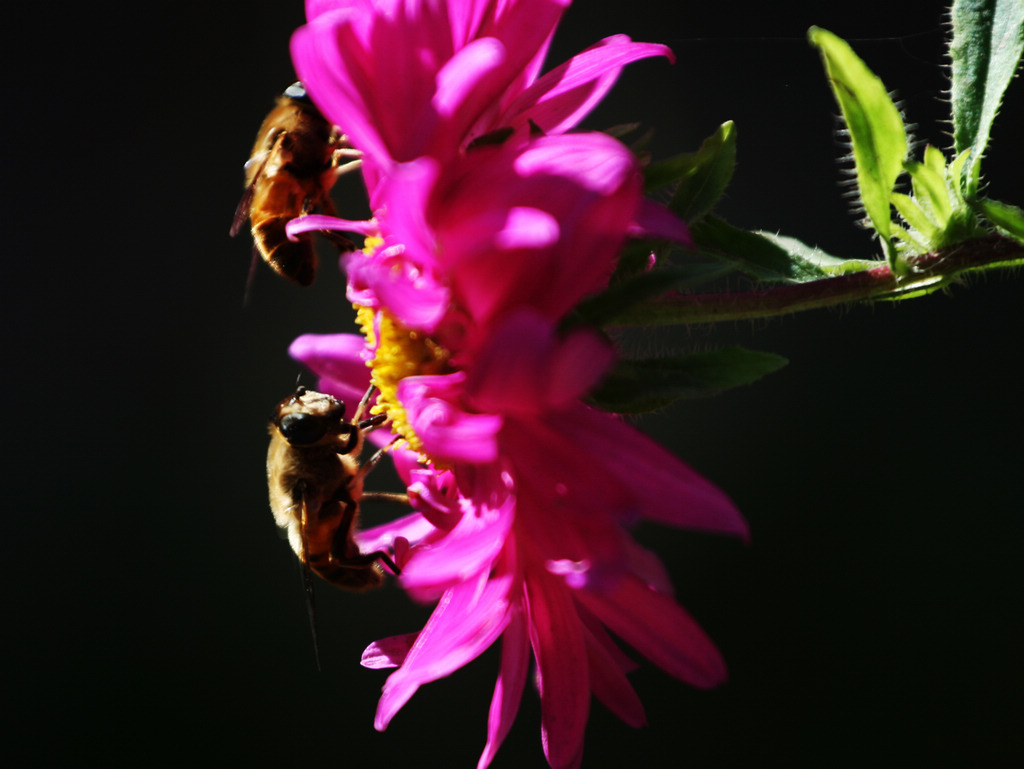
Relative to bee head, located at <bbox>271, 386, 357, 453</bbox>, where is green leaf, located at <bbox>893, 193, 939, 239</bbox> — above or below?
above

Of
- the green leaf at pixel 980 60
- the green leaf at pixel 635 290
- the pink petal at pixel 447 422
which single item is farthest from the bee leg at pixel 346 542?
the green leaf at pixel 980 60

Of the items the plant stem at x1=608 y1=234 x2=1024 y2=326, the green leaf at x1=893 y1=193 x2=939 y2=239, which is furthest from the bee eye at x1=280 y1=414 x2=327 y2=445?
the green leaf at x1=893 y1=193 x2=939 y2=239

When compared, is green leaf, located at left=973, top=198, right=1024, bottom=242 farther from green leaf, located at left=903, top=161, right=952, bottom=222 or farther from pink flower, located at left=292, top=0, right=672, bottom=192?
pink flower, located at left=292, top=0, right=672, bottom=192

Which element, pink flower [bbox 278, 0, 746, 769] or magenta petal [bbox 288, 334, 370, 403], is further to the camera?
magenta petal [bbox 288, 334, 370, 403]

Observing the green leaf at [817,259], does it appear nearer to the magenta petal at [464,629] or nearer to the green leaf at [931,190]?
the green leaf at [931,190]

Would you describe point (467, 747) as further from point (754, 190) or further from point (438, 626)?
→ point (438, 626)

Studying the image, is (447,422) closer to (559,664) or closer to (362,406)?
(559,664)
